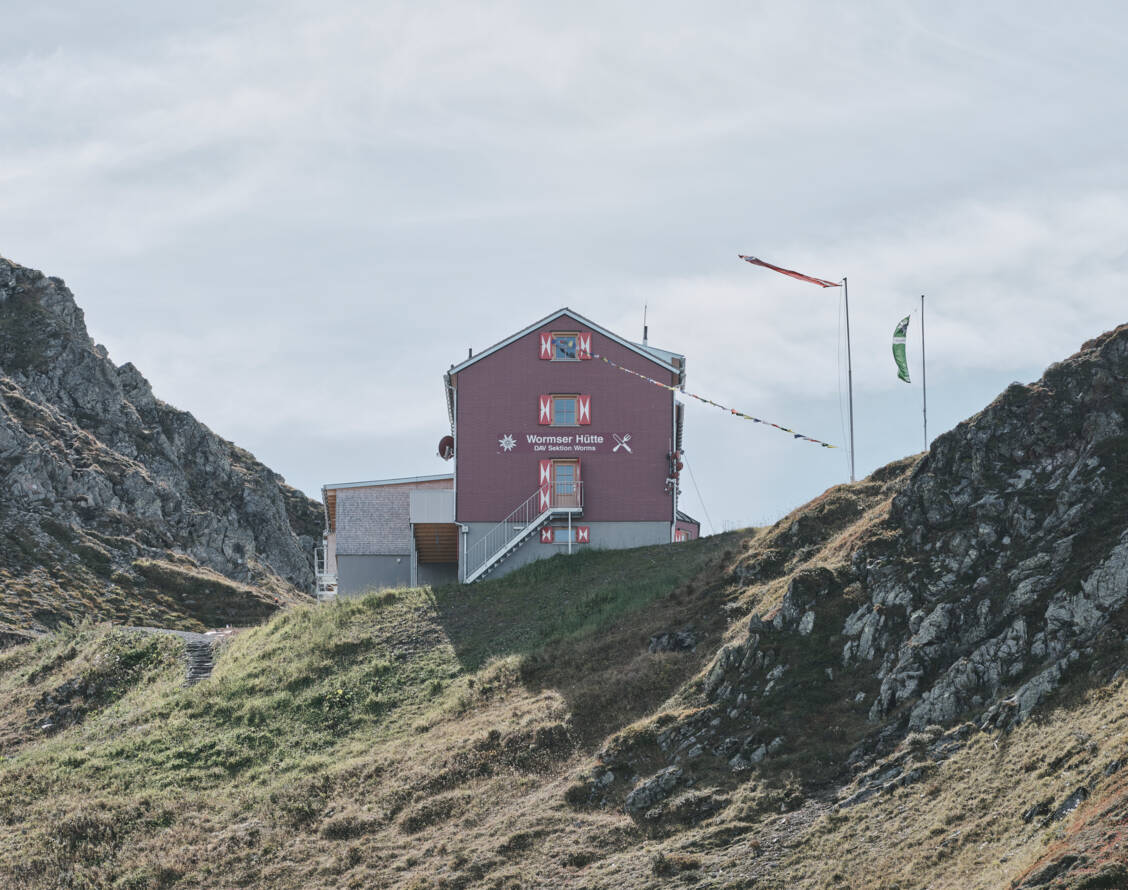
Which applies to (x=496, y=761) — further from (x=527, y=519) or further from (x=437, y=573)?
(x=437, y=573)

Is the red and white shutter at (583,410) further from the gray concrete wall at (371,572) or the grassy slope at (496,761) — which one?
the gray concrete wall at (371,572)

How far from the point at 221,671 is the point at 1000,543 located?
25.5 meters

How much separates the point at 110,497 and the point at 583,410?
5282cm

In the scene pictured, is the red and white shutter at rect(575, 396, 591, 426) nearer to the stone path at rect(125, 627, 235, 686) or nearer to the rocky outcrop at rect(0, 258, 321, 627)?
the stone path at rect(125, 627, 235, 686)

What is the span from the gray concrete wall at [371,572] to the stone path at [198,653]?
6653 millimetres

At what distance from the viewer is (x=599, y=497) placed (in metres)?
52.8

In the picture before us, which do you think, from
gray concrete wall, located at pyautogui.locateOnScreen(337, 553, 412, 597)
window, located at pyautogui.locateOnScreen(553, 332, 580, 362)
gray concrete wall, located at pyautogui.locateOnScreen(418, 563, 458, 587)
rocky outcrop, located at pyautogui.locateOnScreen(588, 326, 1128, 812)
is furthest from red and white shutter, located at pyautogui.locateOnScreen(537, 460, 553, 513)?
rocky outcrop, located at pyautogui.locateOnScreen(588, 326, 1128, 812)

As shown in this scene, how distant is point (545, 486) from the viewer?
173ft

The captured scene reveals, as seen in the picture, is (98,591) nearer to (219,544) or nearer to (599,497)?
(219,544)

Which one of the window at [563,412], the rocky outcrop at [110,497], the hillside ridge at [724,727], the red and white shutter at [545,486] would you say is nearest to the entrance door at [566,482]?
the red and white shutter at [545,486]

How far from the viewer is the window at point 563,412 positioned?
174 ft

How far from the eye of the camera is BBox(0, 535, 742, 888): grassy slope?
27141mm

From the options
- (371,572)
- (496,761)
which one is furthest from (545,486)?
(496,761)

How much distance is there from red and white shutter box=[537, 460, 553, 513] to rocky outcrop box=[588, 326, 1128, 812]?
19323 mm
